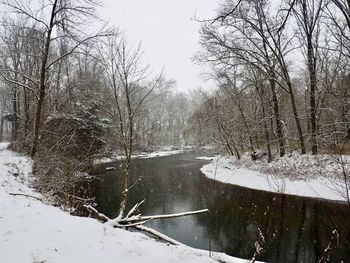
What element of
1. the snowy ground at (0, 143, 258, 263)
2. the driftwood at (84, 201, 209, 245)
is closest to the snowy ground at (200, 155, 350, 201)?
the driftwood at (84, 201, 209, 245)

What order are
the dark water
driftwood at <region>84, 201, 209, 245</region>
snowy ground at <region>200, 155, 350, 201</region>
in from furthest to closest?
snowy ground at <region>200, 155, 350, 201</region>
the dark water
driftwood at <region>84, 201, 209, 245</region>

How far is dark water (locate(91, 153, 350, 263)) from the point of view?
7801 millimetres

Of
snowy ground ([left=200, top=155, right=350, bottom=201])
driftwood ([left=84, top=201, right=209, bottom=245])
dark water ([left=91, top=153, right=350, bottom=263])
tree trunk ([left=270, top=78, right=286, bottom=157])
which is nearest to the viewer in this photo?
driftwood ([left=84, top=201, right=209, bottom=245])

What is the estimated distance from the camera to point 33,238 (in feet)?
14.5

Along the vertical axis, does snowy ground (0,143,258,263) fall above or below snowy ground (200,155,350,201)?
above

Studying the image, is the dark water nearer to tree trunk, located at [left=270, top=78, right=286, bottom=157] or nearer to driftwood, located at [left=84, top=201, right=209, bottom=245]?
driftwood, located at [left=84, top=201, right=209, bottom=245]

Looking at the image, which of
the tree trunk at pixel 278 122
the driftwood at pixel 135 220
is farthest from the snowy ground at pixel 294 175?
the driftwood at pixel 135 220

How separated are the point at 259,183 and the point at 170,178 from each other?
19.6 ft

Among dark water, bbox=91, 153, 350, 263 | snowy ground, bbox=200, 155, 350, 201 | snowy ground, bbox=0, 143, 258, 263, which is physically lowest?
dark water, bbox=91, 153, 350, 263

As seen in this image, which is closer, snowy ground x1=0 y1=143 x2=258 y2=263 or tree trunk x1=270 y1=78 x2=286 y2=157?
snowy ground x1=0 y1=143 x2=258 y2=263

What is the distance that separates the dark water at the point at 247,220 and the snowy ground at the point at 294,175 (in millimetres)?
947

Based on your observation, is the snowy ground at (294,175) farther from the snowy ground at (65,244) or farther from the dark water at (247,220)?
the snowy ground at (65,244)

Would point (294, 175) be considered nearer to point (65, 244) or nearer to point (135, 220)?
point (135, 220)

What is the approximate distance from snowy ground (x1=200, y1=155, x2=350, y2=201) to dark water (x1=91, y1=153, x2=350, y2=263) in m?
0.95
